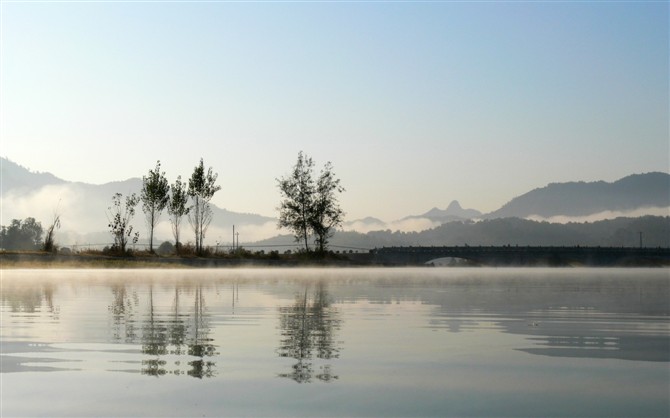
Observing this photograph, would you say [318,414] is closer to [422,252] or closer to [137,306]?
[137,306]

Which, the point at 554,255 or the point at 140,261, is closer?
the point at 140,261

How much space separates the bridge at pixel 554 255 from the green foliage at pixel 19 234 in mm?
64819

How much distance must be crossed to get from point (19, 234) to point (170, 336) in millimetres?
114678

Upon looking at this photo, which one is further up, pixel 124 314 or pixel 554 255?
pixel 554 255

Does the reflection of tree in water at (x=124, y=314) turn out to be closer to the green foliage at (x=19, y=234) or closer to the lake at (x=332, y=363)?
the lake at (x=332, y=363)

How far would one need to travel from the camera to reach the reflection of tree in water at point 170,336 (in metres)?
9.38

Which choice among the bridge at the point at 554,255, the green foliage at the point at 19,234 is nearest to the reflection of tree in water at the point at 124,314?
the green foliage at the point at 19,234

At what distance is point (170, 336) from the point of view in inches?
A: 504

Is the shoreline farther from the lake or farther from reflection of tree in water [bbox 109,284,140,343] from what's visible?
the lake

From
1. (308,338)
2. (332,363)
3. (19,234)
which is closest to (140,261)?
(19,234)

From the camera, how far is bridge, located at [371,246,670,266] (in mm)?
146375

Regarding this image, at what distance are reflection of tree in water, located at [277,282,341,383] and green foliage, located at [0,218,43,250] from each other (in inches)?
4132

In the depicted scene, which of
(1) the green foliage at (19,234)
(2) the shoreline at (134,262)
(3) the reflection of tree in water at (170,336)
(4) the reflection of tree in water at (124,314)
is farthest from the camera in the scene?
(1) the green foliage at (19,234)

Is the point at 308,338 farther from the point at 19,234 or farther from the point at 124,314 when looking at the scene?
the point at 19,234
